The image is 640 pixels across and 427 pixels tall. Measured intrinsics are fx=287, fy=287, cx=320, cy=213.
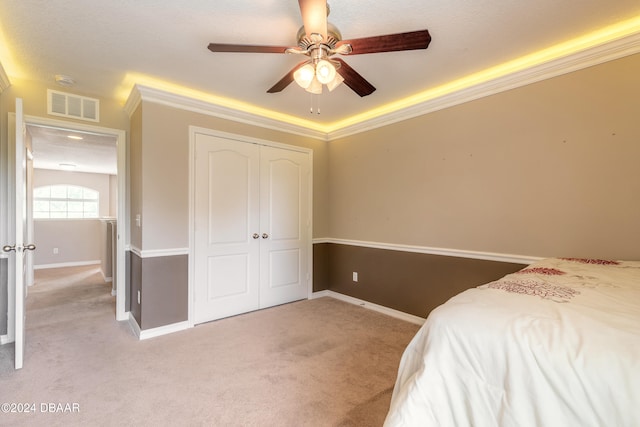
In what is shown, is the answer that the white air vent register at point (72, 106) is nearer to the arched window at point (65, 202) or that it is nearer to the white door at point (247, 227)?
the white door at point (247, 227)

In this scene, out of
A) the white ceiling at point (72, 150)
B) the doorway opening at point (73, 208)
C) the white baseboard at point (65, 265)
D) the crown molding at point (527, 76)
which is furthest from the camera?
the white baseboard at point (65, 265)

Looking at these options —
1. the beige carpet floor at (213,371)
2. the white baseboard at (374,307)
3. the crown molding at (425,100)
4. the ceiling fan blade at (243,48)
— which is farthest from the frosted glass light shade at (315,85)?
the white baseboard at (374,307)

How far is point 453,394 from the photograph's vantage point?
0.94 meters

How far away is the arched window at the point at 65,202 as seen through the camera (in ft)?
22.0

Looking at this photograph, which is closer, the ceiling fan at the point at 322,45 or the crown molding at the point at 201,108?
the ceiling fan at the point at 322,45

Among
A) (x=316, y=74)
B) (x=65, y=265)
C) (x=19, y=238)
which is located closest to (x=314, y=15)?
A: (x=316, y=74)

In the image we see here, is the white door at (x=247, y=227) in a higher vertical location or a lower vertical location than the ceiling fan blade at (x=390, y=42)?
lower

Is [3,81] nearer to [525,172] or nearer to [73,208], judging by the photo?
[525,172]

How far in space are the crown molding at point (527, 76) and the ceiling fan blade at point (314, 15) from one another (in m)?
1.82

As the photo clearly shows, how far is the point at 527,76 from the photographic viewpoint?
2.36 meters

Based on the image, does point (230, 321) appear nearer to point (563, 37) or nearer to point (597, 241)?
point (597, 241)

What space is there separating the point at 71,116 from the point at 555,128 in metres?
4.48

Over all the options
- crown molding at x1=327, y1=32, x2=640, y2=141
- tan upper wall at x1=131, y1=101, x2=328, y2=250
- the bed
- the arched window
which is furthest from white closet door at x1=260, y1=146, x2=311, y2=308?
the arched window

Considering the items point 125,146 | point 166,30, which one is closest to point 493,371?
point 166,30
